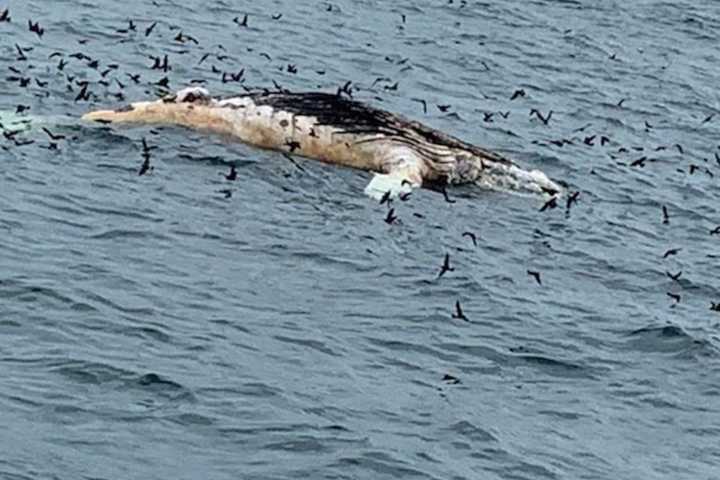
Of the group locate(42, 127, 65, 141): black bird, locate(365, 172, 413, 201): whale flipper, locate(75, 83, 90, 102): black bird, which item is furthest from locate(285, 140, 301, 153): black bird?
locate(75, 83, 90, 102): black bird

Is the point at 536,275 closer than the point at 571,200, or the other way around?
the point at 536,275

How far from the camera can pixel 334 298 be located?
16.8 m

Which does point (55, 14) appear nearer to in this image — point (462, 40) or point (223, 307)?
point (462, 40)

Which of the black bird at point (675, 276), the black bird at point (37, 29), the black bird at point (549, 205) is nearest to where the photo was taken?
the black bird at point (675, 276)

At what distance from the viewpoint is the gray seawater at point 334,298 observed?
13.5 metres

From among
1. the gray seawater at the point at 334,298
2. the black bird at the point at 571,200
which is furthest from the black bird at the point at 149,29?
the black bird at the point at 571,200

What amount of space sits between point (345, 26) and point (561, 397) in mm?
16945

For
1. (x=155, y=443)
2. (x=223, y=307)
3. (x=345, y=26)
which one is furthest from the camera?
(x=345, y=26)

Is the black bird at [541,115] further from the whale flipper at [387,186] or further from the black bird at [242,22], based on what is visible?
the black bird at [242,22]

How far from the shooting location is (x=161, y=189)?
63.3 feet

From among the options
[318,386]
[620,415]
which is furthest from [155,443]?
[620,415]

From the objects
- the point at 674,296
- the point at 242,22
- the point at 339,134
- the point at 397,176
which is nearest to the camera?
the point at 674,296

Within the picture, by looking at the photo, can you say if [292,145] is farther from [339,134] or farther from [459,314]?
[459,314]

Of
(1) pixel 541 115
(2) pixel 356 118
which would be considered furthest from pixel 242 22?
(2) pixel 356 118
